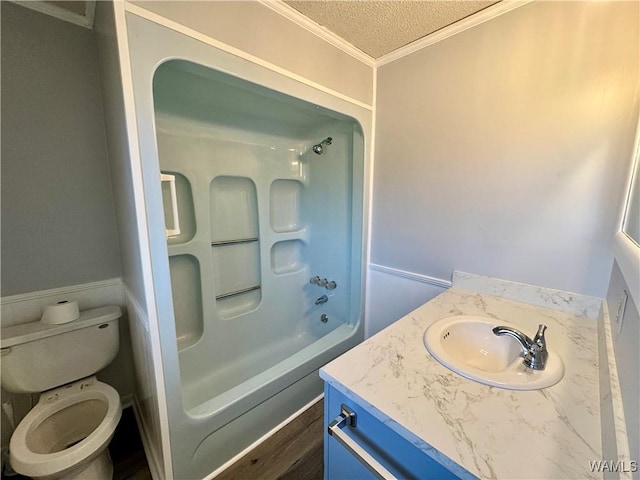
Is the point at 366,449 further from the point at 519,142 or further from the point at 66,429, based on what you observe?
the point at 66,429

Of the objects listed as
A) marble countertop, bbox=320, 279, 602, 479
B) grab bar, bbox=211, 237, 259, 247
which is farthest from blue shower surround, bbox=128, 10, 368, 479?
marble countertop, bbox=320, 279, 602, 479

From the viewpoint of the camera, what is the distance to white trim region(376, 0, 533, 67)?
120cm

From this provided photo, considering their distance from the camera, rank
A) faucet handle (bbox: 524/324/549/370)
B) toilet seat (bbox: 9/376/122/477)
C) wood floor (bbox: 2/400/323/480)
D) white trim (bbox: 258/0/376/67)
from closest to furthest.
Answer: faucet handle (bbox: 524/324/549/370)
toilet seat (bbox: 9/376/122/477)
white trim (bbox: 258/0/376/67)
wood floor (bbox: 2/400/323/480)

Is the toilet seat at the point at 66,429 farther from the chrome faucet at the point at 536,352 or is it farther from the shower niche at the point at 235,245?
the chrome faucet at the point at 536,352

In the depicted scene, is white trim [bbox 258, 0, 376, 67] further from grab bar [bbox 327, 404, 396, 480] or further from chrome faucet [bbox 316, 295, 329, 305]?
chrome faucet [bbox 316, 295, 329, 305]

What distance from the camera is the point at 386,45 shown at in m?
1.54

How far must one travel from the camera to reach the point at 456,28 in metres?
1.35

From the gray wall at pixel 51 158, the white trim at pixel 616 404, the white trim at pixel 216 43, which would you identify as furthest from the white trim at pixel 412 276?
the gray wall at pixel 51 158

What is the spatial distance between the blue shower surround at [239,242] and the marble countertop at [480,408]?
0.85 meters

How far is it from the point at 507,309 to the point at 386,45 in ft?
5.39

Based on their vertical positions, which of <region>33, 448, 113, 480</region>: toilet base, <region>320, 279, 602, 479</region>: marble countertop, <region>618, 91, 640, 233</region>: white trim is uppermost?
<region>618, 91, 640, 233</region>: white trim

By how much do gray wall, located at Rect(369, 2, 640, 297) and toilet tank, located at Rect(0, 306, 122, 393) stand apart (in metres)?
1.86

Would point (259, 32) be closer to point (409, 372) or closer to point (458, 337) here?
point (409, 372)

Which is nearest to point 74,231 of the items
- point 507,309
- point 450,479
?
point 450,479
